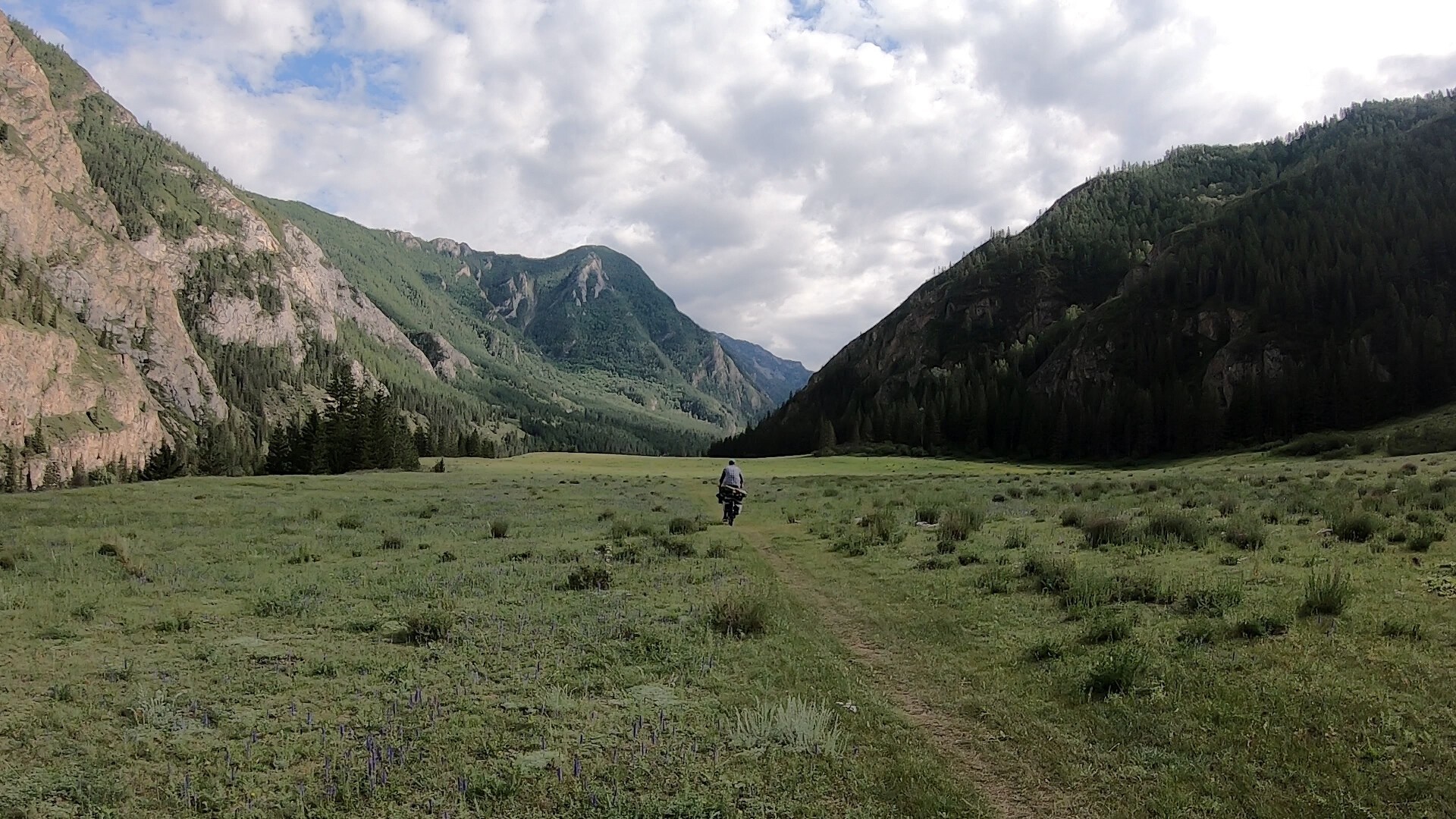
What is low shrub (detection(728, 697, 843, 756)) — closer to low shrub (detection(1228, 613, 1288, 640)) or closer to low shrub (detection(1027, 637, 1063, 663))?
low shrub (detection(1027, 637, 1063, 663))

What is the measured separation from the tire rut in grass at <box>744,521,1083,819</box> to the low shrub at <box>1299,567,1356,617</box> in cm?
601

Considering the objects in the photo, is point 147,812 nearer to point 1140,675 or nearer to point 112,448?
point 1140,675

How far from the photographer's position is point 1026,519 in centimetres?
2430

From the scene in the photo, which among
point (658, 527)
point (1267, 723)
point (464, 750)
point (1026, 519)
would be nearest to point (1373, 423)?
point (1026, 519)

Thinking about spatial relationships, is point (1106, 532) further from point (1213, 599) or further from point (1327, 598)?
point (1327, 598)

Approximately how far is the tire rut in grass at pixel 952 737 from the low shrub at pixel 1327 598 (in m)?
6.01

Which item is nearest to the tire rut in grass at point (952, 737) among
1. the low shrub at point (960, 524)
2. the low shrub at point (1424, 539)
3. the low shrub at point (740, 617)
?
the low shrub at point (740, 617)

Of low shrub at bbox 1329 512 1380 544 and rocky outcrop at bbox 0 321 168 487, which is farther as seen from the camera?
rocky outcrop at bbox 0 321 168 487

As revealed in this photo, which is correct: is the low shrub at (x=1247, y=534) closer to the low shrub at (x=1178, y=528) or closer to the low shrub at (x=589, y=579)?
the low shrub at (x=1178, y=528)

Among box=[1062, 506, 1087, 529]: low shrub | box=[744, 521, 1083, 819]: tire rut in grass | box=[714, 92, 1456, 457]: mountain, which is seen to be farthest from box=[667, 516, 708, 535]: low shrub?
box=[714, 92, 1456, 457]: mountain

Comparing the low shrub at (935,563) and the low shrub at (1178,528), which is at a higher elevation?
the low shrub at (1178,528)

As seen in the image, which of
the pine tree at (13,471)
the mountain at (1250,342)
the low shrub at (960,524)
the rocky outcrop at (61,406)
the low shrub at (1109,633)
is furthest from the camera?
the rocky outcrop at (61,406)

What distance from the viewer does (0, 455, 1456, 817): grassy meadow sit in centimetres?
610

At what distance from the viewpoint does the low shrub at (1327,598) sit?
9.60 m
